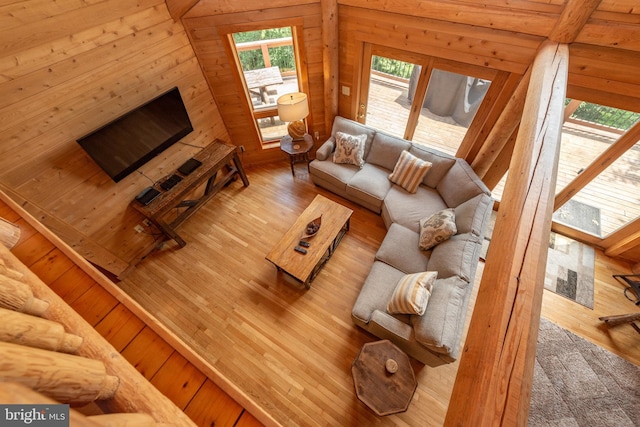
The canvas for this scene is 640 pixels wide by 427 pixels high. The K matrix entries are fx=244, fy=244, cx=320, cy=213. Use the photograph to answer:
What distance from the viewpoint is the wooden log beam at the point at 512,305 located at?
2.04 feet

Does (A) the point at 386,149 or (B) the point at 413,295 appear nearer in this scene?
(B) the point at 413,295

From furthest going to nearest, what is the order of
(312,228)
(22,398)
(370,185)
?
1. (370,185)
2. (312,228)
3. (22,398)

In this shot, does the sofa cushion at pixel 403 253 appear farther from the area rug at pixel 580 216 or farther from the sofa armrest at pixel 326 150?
the area rug at pixel 580 216

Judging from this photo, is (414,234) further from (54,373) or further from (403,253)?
(54,373)

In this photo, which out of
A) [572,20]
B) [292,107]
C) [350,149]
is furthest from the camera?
[350,149]

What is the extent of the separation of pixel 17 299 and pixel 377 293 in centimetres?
260

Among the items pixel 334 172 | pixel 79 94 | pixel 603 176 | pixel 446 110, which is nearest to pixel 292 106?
pixel 334 172

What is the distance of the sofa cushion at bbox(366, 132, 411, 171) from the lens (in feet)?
12.0

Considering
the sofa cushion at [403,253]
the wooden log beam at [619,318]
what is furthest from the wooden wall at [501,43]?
the sofa cushion at [403,253]

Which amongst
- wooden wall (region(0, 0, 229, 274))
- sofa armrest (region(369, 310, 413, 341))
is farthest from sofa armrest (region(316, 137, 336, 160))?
sofa armrest (region(369, 310, 413, 341))

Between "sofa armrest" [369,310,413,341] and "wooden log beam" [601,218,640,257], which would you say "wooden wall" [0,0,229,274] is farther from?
"wooden log beam" [601,218,640,257]

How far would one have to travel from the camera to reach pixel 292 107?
347cm

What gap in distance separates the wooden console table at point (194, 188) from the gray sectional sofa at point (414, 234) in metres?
1.37

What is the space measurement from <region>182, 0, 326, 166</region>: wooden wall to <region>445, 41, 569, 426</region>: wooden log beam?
311cm
